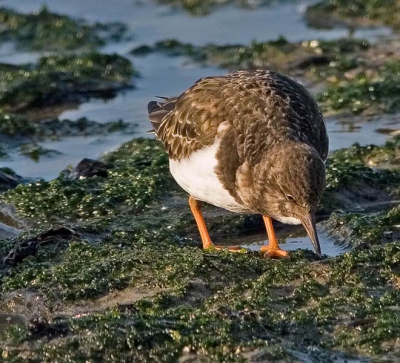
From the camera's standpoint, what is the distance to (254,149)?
184 inches

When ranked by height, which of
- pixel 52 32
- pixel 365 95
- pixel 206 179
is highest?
pixel 206 179

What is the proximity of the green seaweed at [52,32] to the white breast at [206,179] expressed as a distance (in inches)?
216

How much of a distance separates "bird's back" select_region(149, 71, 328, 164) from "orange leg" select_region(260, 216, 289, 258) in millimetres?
470

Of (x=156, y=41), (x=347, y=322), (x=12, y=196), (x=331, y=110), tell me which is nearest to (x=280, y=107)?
(x=347, y=322)

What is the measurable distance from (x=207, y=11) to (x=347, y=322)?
7.74 metres

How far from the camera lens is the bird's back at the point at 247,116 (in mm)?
4707

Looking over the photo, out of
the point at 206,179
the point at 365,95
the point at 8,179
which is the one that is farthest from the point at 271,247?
the point at 365,95

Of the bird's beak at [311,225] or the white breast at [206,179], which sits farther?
the white breast at [206,179]

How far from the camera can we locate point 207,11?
11.2m

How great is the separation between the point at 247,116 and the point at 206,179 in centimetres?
35

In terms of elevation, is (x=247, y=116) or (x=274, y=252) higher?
(x=247, y=116)

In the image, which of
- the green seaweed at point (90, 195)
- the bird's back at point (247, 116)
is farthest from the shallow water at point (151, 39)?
the bird's back at point (247, 116)

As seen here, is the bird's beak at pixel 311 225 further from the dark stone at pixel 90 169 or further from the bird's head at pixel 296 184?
the dark stone at pixel 90 169

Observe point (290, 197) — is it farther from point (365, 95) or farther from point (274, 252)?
point (365, 95)
